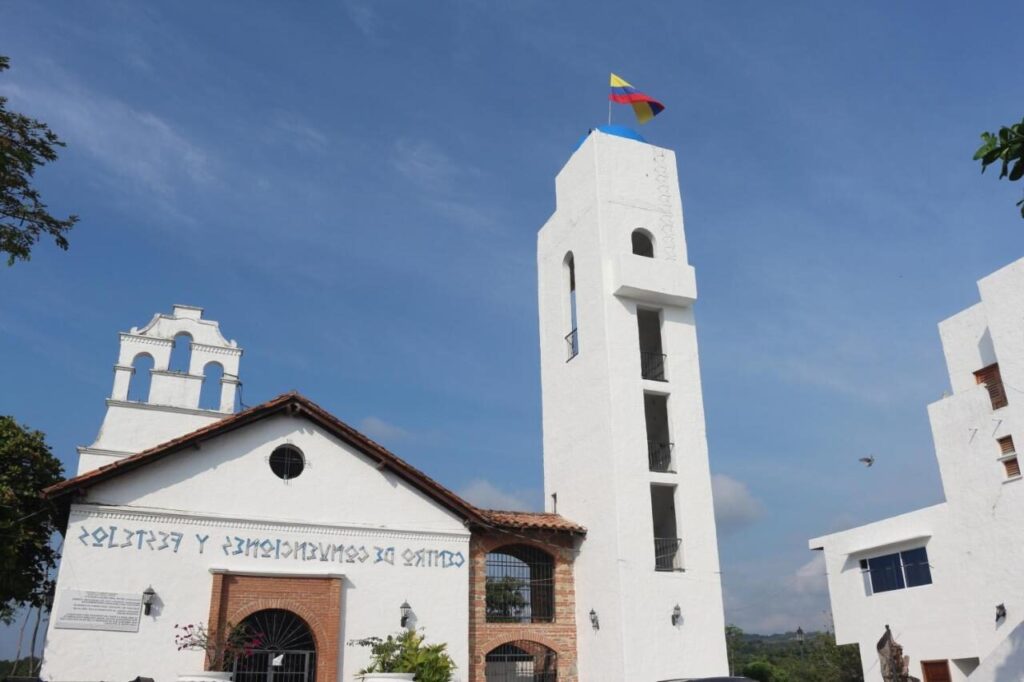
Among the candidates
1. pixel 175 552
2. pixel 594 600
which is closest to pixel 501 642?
pixel 594 600

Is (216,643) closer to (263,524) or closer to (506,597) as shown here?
(263,524)

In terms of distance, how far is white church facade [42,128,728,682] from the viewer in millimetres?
18016

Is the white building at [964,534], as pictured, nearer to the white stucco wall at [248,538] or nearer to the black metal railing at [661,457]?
the black metal railing at [661,457]

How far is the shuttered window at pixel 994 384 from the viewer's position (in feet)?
78.8

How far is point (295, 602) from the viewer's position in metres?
18.9

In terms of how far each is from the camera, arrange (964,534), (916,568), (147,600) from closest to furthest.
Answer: (147,600) < (964,534) < (916,568)

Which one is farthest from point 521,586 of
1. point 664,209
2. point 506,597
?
point 664,209

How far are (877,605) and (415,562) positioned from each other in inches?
612

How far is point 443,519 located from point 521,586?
2.80 m

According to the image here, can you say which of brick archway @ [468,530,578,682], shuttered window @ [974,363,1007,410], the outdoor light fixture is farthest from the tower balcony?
the outdoor light fixture

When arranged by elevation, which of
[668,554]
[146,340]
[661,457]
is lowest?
[668,554]

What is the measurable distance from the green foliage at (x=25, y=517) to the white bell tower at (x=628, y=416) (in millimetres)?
12562

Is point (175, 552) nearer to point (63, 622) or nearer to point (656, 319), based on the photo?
point (63, 622)

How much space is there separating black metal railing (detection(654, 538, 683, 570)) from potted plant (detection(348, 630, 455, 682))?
5.73 meters
